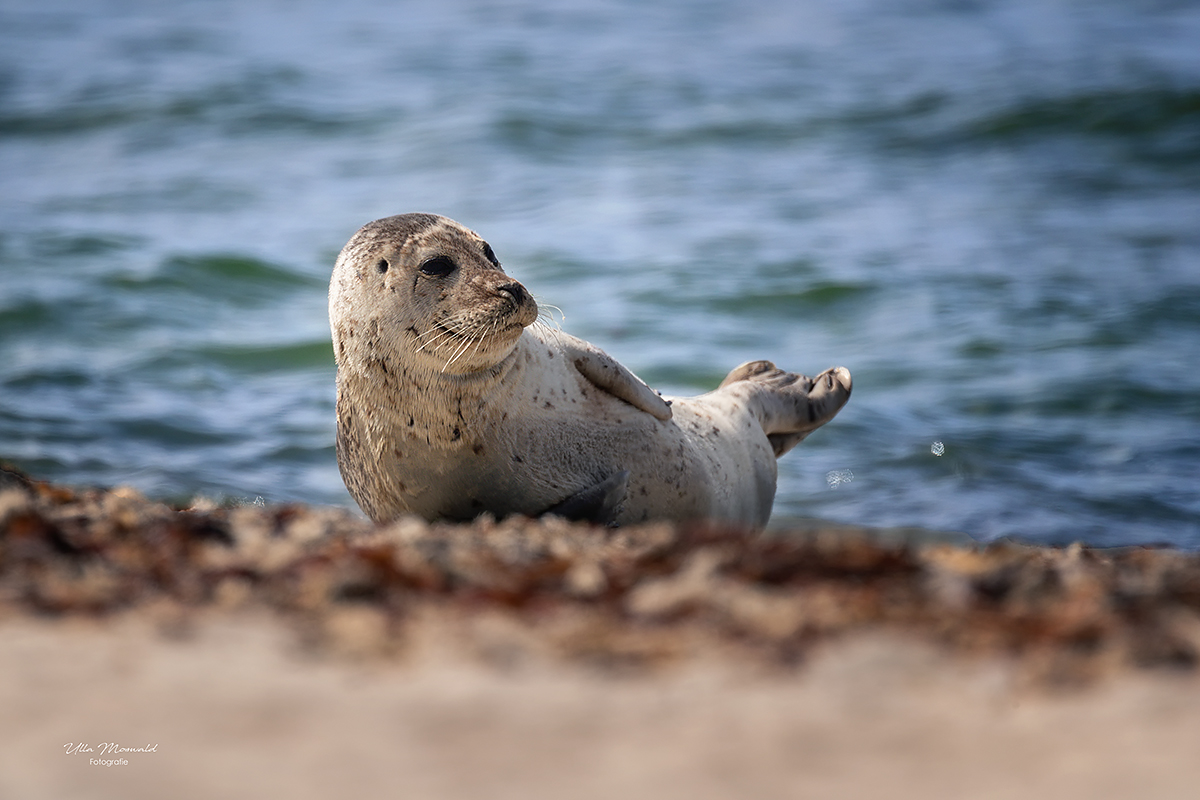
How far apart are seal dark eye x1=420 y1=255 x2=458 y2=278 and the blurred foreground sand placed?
1.30 m

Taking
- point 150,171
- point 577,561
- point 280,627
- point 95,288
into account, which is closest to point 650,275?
point 95,288

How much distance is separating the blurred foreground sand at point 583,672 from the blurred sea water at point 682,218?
147 inches

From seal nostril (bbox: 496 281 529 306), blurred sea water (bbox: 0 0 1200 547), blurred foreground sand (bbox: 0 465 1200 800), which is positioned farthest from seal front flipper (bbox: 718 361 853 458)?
blurred foreground sand (bbox: 0 465 1200 800)

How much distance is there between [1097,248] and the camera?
10.7 metres

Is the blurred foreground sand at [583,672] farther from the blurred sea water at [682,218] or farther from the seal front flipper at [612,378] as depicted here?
the blurred sea water at [682,218]

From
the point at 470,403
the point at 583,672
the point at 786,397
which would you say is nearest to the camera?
the point at 583,672

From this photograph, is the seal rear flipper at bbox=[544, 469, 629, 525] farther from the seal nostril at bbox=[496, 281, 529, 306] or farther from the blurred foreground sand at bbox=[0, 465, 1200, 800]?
the blurred foreground sand at bbox=[0, 465, 1200, 800]

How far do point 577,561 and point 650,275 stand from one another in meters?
8.02

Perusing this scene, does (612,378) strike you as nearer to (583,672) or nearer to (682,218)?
(583,672)

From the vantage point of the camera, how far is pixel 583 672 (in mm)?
2207

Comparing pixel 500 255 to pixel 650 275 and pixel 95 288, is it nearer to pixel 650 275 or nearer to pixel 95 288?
pixel 650 275

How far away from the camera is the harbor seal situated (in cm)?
411

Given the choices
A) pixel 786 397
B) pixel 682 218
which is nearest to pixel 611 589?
pixel 786 397

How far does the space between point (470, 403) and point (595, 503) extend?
51cm
